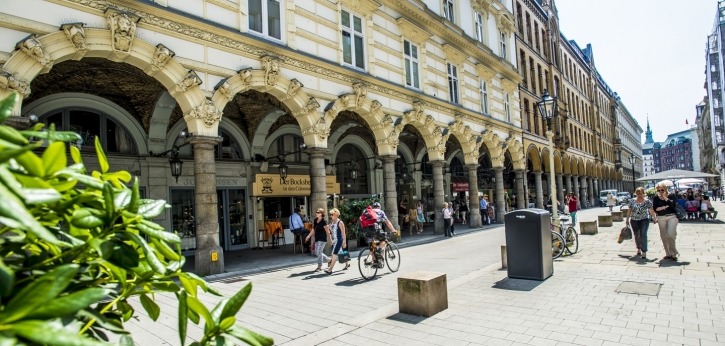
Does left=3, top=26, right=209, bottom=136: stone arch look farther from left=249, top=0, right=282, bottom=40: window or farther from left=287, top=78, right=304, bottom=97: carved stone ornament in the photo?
left=249, top=0, right=282, bottom=40: window

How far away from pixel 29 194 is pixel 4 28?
9543 mm

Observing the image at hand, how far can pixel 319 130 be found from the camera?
1395 cm

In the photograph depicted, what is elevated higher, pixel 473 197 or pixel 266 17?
pixel 266 17

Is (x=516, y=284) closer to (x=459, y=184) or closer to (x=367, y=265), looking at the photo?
(x=367, y=265)

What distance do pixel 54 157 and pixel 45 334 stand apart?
45 centimetres

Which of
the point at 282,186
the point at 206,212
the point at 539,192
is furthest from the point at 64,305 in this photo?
the point at 539,192

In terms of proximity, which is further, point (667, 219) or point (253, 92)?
point (253, 92)

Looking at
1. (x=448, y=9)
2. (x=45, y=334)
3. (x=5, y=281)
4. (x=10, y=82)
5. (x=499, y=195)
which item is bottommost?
(x=499, y=195)

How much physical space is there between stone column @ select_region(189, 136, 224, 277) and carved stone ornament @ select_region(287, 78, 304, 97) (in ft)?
9.42

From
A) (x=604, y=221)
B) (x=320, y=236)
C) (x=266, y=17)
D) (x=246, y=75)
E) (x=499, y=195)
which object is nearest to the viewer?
(x=320, y=236)

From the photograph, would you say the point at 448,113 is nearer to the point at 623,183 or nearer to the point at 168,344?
the point at 168,344

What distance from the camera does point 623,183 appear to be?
70812 mm

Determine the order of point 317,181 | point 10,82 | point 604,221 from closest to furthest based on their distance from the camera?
point 10,82, point 317,181, point 604,221

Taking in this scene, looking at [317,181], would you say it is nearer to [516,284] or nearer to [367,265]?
[367,265]
